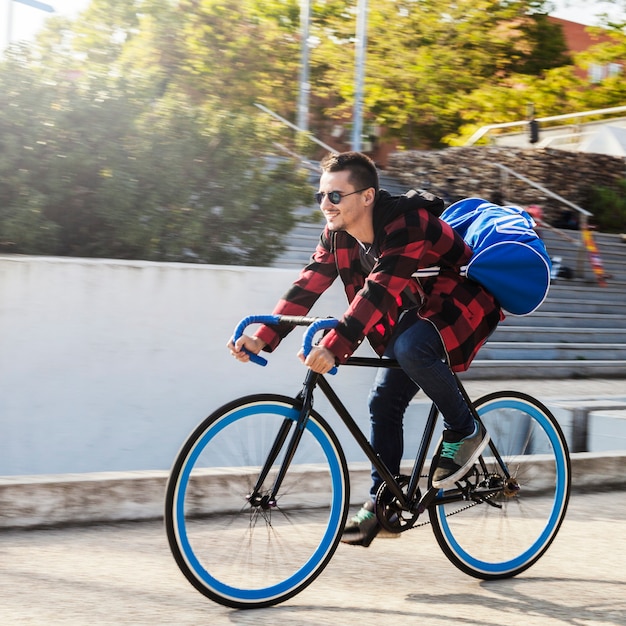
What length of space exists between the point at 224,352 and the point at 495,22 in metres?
29.1

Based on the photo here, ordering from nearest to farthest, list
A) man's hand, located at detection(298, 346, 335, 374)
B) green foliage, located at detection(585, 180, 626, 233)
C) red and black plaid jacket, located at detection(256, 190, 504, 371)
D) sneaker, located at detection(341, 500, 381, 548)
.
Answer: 1. man's hand, located at detection(298, 346, 335, 374)
2. red and black plaid jacket, located at detection(256, 190, 504, 371)
3. sneaker, located at detection(341, 500, 381, 548)
4. green foliage, located at detection(585, 180, 626, 233)

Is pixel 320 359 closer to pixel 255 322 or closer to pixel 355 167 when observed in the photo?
pixel 255 322

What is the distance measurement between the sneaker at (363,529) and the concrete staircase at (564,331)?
8242 millimetres

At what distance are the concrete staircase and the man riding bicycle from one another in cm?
811

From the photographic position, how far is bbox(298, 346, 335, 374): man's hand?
12.0ft

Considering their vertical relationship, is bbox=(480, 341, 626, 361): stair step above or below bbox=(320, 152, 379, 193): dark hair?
below

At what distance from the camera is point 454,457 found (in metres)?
4.21

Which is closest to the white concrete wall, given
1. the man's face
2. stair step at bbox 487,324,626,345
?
the man's face

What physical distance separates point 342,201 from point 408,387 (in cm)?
87

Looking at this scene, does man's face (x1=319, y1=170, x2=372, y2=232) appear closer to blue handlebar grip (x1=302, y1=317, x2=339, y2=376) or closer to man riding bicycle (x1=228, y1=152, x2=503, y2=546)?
man riding bicycle (x1=228, y1=152, x2=503, y2=546)

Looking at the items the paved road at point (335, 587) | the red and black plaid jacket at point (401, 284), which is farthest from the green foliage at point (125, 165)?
the red and black plaid jacket at point (401, 284)

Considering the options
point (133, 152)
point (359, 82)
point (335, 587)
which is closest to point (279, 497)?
point (335, 587)

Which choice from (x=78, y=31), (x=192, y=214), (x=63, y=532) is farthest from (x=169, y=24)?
(x=63, y=532)

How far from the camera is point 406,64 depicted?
112 ft
